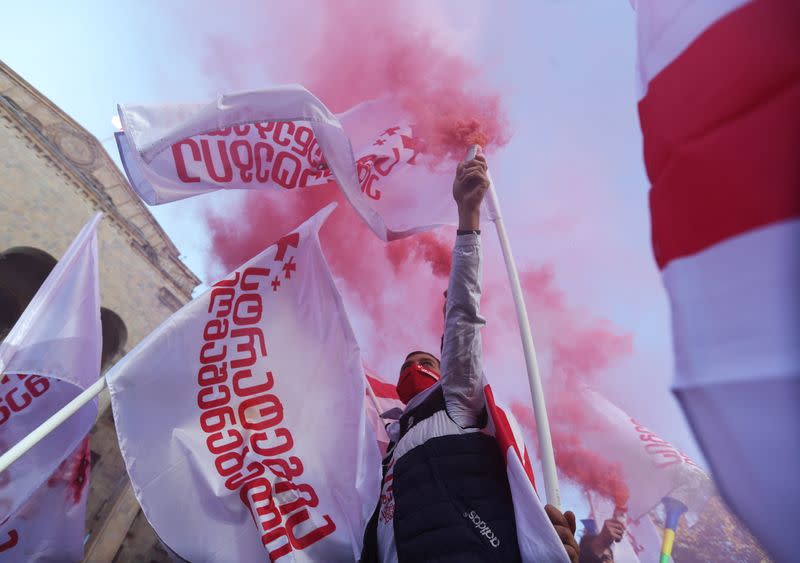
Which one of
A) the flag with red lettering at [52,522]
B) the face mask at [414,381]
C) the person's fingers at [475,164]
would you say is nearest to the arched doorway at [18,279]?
the flag with red lettering at [52,522]

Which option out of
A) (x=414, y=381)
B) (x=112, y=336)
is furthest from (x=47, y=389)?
(x=112, y=336)

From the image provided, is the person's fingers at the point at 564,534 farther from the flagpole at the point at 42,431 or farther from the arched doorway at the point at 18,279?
the arched doorway at the point at 18,279

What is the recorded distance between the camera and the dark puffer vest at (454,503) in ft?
7.03

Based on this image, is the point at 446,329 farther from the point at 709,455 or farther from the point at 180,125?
the point at 180,125

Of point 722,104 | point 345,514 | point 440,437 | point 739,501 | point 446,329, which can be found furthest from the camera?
point 345,514

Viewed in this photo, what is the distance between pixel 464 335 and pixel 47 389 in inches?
191

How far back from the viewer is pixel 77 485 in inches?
182

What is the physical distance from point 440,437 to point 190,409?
204cm

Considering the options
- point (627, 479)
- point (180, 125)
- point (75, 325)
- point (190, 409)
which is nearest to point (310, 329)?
point (190, 409)

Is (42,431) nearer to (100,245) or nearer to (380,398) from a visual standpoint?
(380,398)

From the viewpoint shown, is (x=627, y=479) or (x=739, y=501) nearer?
(x=739, y=501)

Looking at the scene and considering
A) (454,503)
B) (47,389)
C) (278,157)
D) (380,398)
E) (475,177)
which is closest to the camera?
(454,503)

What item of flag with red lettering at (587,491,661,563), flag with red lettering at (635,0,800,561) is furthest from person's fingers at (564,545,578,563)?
flag with red lettering at (587,491,661,563)

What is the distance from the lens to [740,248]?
0.93 meters
